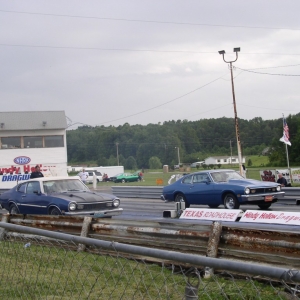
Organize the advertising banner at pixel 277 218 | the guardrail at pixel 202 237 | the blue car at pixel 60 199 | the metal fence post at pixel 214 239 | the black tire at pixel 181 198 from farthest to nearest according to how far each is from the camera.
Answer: the black tire at pixel 181 198 < the blue car at pixel 60 199 < the advertising banner at pixel 277 218 < the metal fence post at pixel 214 239 < the guardrail at pixel 202 237

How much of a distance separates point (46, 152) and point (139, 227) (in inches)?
1761

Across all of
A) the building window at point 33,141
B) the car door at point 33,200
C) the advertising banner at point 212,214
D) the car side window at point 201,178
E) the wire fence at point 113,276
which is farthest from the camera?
the building window at point 33,141

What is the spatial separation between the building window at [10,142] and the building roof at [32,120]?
39.7 inches

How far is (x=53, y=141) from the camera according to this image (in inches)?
2082

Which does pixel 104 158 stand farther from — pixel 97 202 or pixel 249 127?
pixel 97 202

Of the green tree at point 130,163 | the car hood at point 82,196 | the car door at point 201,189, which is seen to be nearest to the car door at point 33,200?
the car hood at point 82,196

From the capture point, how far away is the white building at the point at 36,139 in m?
50.7

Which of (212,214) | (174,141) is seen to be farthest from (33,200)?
(174,141)

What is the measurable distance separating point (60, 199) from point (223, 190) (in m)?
6.35

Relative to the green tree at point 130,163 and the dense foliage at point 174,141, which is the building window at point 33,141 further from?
the green tree at point 130,163

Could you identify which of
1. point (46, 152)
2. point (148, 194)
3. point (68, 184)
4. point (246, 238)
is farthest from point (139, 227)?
point (46, 152)

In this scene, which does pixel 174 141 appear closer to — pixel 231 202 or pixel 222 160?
pixel 222 160

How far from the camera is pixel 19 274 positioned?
16.1 ft

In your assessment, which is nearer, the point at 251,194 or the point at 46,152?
the point at 251,194
